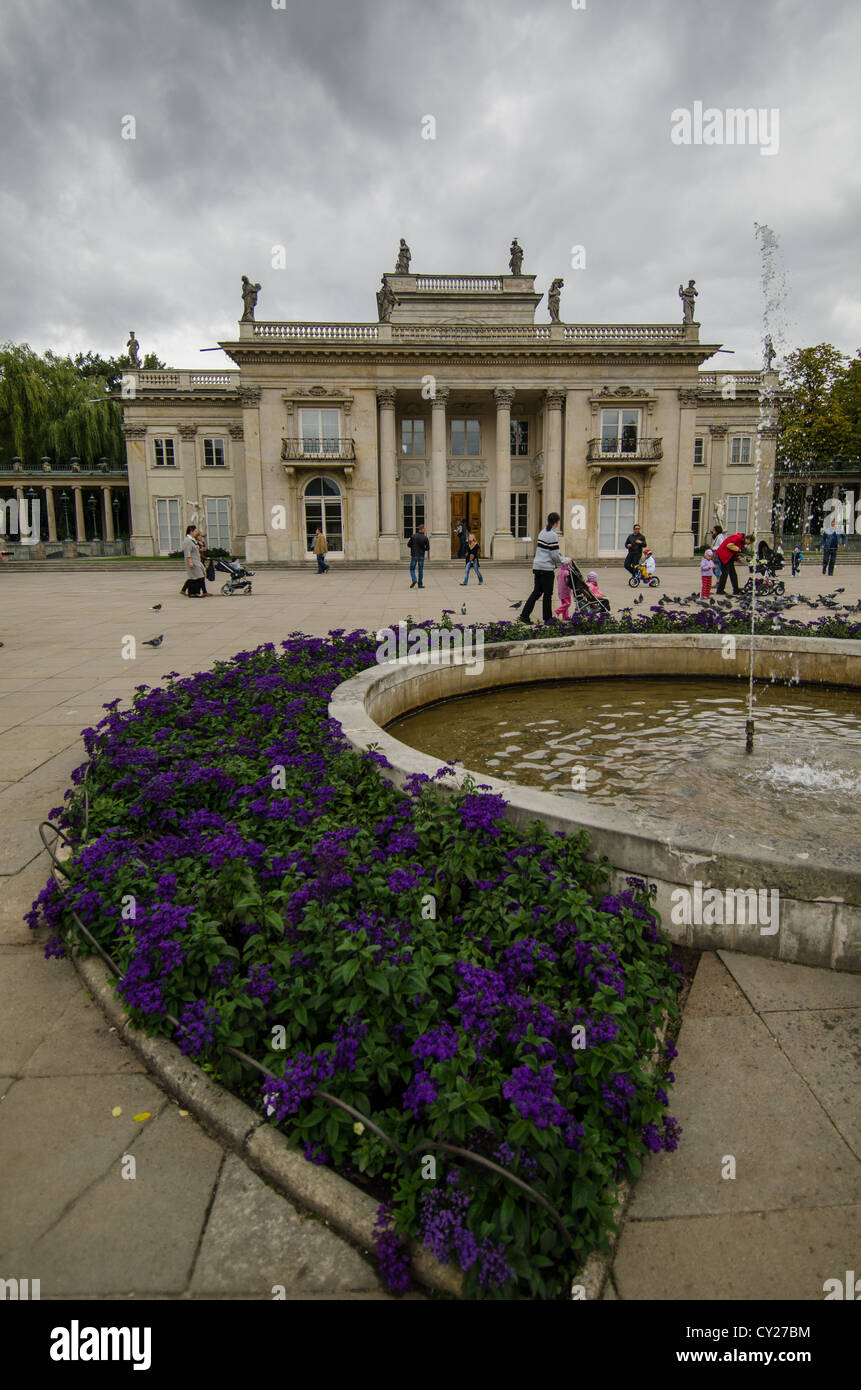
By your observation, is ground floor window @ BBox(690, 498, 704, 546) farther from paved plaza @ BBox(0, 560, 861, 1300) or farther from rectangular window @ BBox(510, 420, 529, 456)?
paved plaza @ BBox(0, 560, 861, 1300)

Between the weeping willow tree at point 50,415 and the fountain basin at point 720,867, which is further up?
the weeping willow tree at point 50,415

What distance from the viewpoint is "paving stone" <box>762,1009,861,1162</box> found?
97.9 inches

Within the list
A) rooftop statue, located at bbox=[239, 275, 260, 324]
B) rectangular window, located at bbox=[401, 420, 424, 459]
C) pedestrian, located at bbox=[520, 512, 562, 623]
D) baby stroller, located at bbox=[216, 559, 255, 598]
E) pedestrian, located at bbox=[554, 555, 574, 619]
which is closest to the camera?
pedestrian, located at bbox=[520, 512, 562, 623]

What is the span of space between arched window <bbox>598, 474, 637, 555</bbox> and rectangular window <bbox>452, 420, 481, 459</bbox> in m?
6.86

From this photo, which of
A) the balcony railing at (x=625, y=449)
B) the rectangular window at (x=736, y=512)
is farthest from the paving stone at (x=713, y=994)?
the rectangular window at (x=736, y=512)

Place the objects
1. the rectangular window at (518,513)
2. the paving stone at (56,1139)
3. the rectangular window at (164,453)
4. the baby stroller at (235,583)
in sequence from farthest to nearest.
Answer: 1. the rectangular window at (164,453)
2. the rectangular window at (518,513)
3. the baby stroller at (235,583)
4. the paving stone at (56,1139)

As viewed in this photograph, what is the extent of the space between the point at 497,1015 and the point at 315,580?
81.5ft

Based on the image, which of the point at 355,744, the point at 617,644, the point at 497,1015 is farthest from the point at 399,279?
the point at 497,1015

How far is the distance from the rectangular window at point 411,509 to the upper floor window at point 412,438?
192 cm

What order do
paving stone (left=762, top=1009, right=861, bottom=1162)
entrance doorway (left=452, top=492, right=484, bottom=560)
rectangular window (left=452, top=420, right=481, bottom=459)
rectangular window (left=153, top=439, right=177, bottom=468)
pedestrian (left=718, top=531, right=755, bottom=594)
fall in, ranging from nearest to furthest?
paving stone (left=762, top=1009, right=861, bottom=1162) < pedestrian (left=718, top=531, right=755, bottom=594) < rectangular window (left=452, top=420, right=481, bottom=459) < entrance doorway (left=452, top=492, right=484, bottom=560) < rectangular window (left=153, top=439, right=177, bottom=468)

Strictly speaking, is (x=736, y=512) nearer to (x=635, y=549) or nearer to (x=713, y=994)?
(x=635, y=549)

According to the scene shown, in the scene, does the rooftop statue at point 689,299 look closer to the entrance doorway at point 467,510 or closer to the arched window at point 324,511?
the entrance doorway at point 467,510

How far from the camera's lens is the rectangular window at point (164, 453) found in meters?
42.4

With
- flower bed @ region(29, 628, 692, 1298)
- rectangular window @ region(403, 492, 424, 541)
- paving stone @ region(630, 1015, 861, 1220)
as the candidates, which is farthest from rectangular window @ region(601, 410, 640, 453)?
paving stone @ region(630, 1015, 861, 1220)
